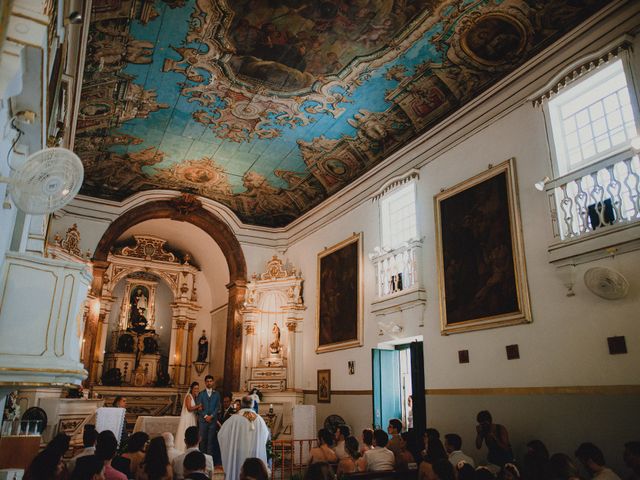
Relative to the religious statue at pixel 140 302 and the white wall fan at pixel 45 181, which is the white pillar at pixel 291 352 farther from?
the white wall fan at pixel 45 181

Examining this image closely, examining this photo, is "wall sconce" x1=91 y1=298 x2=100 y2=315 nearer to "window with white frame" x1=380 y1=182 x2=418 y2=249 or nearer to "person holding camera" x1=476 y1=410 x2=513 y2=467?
"window with white frame" x1=380 y1=182 x2=418 y2=249

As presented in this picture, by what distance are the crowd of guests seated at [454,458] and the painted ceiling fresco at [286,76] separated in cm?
661

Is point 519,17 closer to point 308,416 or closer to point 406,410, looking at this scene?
point 406,410

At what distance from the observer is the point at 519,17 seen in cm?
866

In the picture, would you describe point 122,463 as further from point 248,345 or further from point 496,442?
point 248,345

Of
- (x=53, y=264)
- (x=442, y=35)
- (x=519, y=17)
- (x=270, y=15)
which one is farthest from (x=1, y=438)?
(x=519, y=17)

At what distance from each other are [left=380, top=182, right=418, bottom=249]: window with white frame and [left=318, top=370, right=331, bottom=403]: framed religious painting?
425 cm

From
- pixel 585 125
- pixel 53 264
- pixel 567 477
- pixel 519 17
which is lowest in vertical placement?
pixel 567 477

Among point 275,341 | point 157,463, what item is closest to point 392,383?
point 275,341

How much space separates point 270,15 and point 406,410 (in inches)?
363

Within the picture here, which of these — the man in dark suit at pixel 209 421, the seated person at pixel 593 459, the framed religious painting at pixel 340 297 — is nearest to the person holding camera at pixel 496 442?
the seated person at pixel 593 459

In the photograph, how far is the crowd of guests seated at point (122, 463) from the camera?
4141 mm

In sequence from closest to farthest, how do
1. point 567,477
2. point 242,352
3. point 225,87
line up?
point 567,477 < point 225,87 < point 242,352

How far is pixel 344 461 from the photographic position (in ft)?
22.9
